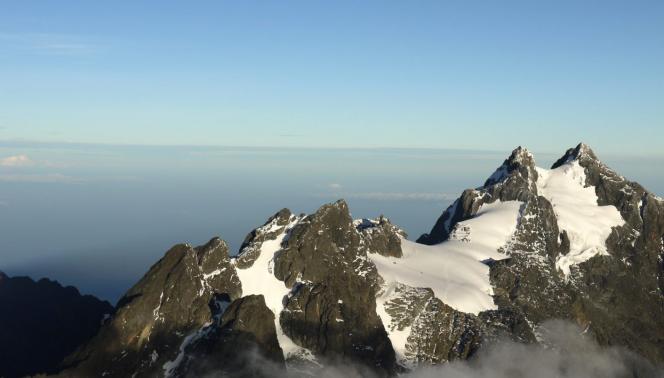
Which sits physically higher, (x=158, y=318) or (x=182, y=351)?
(x=158, y=318)

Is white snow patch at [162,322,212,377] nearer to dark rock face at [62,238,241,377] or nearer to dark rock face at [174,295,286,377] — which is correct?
dark rock face at [62,238,241,377]

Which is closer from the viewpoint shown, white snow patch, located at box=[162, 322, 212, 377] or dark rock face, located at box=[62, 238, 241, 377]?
dark rock face, located at box=[62, 238, 241, 377]

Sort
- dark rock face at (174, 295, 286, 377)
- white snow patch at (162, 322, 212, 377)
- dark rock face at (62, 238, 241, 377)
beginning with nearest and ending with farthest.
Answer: dark rock face at (174, 295, 286, 377) < dark rock face at (62, 238, 241, 377) < white snow patch at (162, 322, 212, 377)

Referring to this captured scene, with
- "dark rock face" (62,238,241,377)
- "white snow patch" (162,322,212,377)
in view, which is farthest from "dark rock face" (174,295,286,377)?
"dark rock face" (62,238,241,377)

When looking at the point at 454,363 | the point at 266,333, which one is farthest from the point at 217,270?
the point at 454,363

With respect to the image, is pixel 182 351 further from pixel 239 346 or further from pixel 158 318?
pixel 239 346

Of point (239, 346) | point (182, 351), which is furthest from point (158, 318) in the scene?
point (239, 346)
